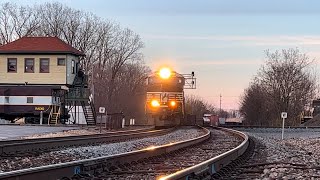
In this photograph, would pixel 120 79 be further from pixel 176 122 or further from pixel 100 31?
pixel 176 122

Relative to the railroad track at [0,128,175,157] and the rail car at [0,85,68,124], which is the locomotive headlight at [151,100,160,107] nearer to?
the railroad track at [0,128,175,157]

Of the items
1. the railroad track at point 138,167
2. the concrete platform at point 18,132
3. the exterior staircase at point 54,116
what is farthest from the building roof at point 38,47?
the railroad track at point 138,167

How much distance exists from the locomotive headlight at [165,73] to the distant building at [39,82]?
1570 cm

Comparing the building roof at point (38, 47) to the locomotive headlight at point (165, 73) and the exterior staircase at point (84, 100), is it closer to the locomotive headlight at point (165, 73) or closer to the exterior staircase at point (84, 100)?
the exterior staircase at point (84, 100)

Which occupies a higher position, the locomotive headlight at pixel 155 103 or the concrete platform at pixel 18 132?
the locomotive headlight at pixel 155 103

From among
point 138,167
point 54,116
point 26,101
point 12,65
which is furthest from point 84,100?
point 138,167

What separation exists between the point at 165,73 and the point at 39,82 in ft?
65.2

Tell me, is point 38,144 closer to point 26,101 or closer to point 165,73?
point 165,73

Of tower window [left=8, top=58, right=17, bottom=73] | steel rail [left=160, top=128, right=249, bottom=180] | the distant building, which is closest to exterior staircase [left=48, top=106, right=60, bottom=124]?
the distant building

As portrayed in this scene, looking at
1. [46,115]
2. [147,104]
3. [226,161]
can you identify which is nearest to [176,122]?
[147,104]

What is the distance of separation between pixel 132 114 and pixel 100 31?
1665cm

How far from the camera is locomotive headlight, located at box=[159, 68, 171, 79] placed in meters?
34.2

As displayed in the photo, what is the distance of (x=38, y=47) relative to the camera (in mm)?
52000

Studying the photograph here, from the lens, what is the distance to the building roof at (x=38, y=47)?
5064cm
